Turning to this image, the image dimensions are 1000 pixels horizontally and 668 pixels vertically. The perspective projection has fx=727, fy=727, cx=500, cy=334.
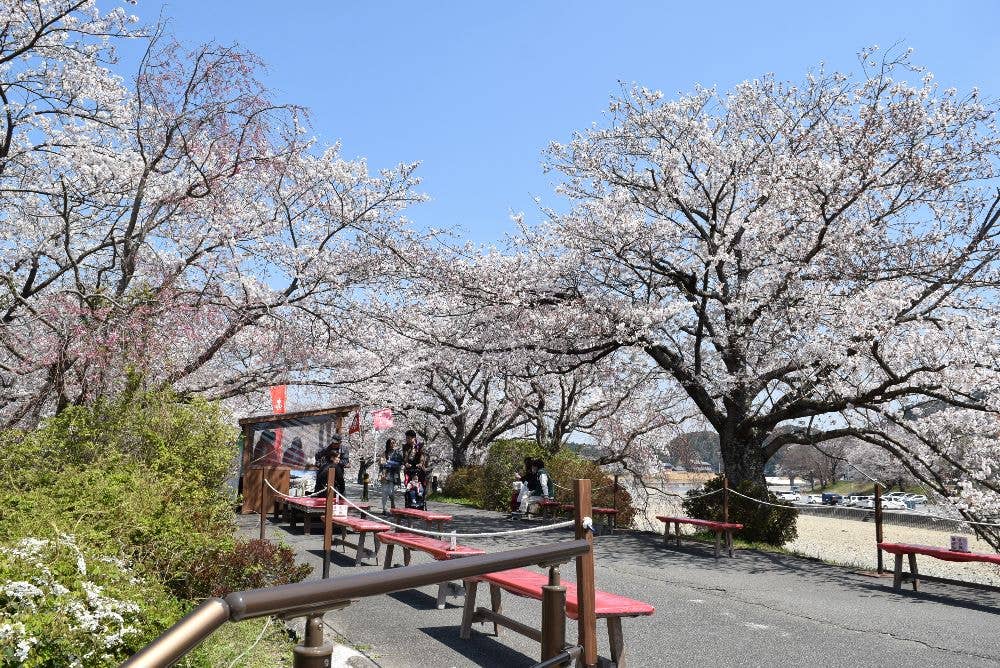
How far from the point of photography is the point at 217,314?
1176 centimetres

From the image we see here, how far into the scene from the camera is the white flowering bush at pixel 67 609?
3203 mm

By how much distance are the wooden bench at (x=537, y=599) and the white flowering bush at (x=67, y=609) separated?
71.2 inches

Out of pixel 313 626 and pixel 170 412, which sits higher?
pixel 170 412

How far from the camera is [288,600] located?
163 centimetres

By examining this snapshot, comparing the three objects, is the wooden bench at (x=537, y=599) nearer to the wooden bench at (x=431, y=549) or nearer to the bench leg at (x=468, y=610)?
the bench leg at (x=468, y=610)

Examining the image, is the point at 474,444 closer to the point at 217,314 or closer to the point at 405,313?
the point at 405,313

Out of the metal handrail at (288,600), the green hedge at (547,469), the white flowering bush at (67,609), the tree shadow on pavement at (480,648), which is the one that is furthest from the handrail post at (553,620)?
the green hedge at (547,469)

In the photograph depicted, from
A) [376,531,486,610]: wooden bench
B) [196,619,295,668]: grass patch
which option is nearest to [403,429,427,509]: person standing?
[376,531,486,610]: wooden bench

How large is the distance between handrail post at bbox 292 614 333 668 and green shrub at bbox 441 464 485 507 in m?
20.3

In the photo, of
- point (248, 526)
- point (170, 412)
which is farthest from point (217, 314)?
point (248, 526)

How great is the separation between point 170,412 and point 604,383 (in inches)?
590

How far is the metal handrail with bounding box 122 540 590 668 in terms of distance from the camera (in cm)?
137

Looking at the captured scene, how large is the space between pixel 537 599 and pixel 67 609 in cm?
347

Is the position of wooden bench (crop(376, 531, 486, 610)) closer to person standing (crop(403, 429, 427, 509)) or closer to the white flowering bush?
the white flowering bush
